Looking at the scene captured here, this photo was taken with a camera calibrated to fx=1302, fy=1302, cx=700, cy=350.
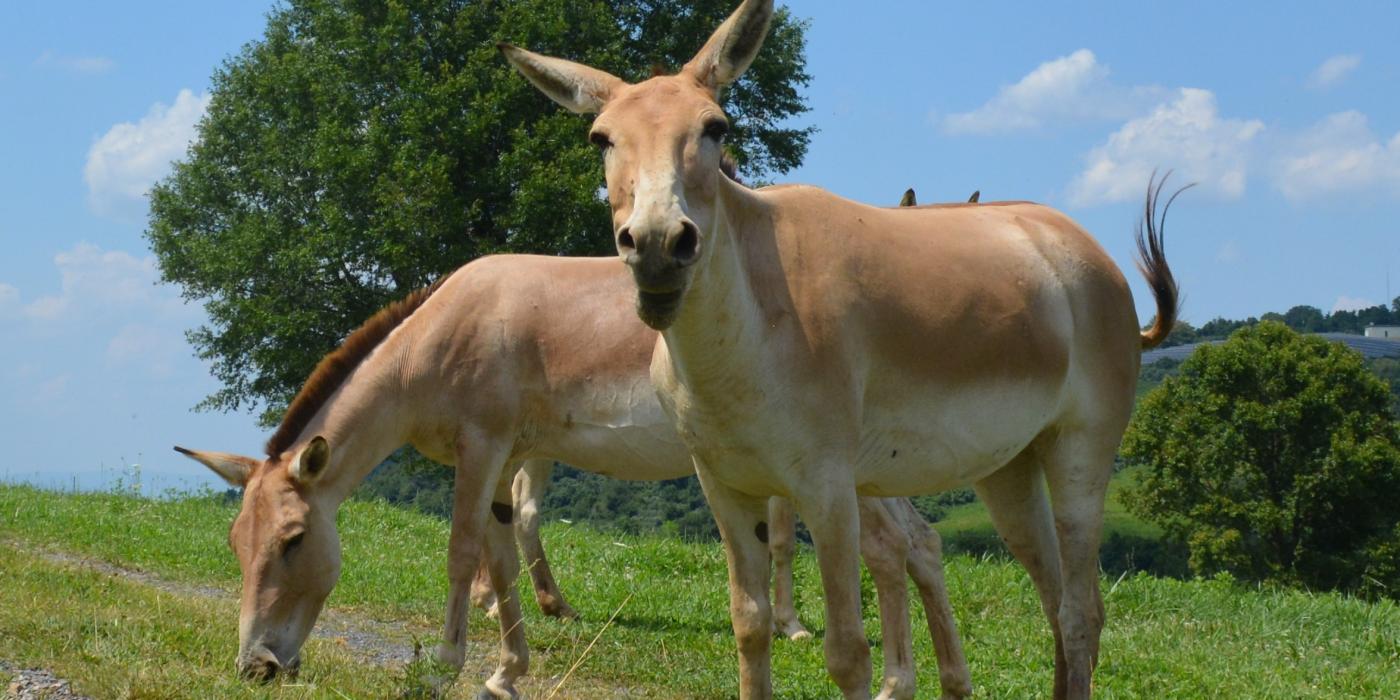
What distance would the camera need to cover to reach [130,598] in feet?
24.8

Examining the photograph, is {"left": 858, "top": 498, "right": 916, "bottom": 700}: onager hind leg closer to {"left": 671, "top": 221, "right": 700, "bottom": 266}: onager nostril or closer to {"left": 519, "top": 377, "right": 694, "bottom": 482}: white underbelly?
{"left": 519, "top": 377, "right": 694, "bottom": 482}: white underbelly

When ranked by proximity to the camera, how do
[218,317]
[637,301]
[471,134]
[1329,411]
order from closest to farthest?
[637,301] < [471,134] < [218,317] < [1329,411]

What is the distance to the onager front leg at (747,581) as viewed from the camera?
175 inches

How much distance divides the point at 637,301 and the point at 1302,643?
250 inches

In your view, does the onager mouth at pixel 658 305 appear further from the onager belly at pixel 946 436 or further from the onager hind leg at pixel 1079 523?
the onager hind leg at pixel 1079 523

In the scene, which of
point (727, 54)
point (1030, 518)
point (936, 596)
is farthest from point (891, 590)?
point (727, 54)

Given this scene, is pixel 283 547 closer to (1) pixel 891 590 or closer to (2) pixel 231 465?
(2) pixel 231 465

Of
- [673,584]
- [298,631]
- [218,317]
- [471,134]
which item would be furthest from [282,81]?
[298,631]

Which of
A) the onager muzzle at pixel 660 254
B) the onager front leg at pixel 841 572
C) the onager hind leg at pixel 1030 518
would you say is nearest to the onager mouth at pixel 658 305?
the onager muzzle at pixel 660 254

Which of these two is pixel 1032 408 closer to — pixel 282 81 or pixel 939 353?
pixel 939 353

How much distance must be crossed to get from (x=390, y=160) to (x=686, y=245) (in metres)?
22.4

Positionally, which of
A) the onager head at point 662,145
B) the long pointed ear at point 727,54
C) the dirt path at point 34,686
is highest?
the long pointed ear at point 727,54

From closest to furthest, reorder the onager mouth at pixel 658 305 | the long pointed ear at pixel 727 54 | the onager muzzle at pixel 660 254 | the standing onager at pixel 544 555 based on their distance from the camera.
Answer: the onager muzzle at pixel 660 254
the onager mouth at pixel 658 305
the long pointed ear at pixel 727 54
the standing onager at pixel 544 555

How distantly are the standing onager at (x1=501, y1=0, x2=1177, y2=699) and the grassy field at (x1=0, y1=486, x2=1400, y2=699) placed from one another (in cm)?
131
